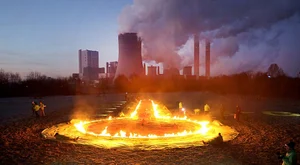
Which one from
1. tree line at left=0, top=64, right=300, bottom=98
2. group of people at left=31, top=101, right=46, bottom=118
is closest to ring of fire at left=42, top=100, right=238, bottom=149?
group of people at left=31, top=101, right=46, bottom=118

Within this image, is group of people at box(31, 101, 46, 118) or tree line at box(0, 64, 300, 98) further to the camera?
tree line at box(0, 64, 300, 98)

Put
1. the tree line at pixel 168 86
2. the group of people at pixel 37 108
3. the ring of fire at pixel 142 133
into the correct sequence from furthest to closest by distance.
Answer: the tree line at pixel 168 86 < the group of people at pixel 37 108 < the ring of fire at pixel 142 133

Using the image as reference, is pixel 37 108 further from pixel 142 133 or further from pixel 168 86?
pixel 168 86

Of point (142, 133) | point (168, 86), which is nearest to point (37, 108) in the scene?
point (142, 133)

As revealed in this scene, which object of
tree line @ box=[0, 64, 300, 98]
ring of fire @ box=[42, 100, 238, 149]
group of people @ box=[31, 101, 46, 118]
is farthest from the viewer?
tree line @ box=[0, 64, 300, 98]

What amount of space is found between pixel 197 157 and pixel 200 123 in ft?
27.5

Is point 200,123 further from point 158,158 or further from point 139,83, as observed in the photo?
point 139,83

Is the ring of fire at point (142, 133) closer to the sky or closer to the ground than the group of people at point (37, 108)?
closer to the ground

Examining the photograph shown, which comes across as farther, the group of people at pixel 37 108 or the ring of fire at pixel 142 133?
the group of people at pixel 37 108

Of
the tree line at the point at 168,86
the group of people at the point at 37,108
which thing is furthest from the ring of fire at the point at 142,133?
the tree line at the point at 168,86

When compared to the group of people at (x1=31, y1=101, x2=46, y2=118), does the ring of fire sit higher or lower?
lower

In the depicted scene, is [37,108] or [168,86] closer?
[37,108]

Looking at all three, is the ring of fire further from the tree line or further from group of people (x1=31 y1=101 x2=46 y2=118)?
the tree line

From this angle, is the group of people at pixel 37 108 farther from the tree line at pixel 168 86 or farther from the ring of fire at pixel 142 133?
the tree line at pixel 168 86
